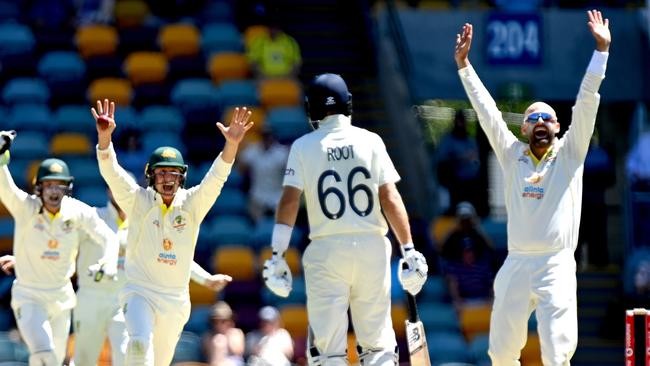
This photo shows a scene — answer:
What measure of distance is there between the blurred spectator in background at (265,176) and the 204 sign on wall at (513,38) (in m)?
4.04

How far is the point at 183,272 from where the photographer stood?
1148cm

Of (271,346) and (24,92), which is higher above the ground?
(24,92)

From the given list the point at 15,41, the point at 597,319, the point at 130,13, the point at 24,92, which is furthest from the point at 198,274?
the point at 130,13

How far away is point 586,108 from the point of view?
1092 cm

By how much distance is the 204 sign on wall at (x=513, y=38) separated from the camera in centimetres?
2034

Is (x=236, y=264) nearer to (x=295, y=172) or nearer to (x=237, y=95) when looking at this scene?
(x=237, y=95)

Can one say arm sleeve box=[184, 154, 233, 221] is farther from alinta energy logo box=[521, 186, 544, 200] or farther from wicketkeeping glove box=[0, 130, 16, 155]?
alinta energy logo box=[521, 186, 544, 200]

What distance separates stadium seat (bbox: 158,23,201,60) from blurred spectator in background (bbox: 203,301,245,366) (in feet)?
19.8

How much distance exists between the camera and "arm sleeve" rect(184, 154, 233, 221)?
11.4 m

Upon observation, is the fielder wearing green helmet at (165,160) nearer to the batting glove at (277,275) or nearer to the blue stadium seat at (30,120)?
the batting glove at (277,275)

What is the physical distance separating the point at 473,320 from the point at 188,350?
324 centimetres

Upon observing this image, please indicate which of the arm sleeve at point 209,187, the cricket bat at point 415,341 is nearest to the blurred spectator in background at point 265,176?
the arm sleeve at point 209,187

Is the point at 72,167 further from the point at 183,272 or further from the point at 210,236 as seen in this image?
the point at 183,272

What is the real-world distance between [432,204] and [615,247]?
136 inches
